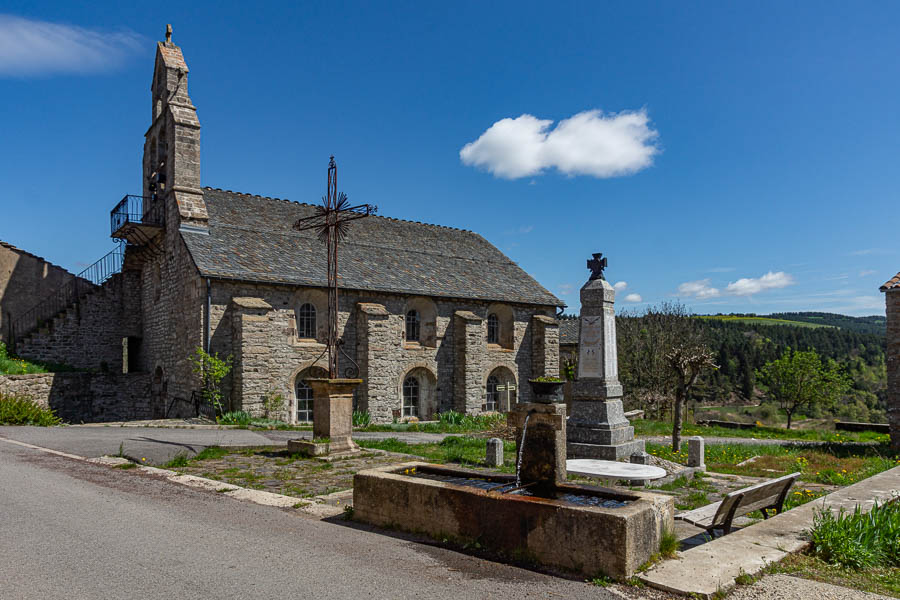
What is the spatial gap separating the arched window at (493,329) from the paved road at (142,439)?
1108cm

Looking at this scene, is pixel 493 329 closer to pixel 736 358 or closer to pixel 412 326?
pixel 412 326

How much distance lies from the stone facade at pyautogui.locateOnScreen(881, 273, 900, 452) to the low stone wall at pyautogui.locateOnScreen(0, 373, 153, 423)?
75.2ft

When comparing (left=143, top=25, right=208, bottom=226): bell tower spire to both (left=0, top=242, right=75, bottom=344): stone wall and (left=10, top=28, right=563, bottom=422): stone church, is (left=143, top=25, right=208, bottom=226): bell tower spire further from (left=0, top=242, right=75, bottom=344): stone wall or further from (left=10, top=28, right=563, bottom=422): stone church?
(left=0, top=242, right=75, bottom=344): stone wall

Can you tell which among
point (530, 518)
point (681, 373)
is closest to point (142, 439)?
point (530, 518)

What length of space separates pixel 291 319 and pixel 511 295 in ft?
34.4

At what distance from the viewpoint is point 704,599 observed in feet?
12.7

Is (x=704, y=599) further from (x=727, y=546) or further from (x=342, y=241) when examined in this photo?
(x=342, y=241)

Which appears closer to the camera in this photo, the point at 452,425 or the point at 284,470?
the point at 284,470

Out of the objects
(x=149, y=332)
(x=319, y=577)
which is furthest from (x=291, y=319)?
(x=319, y=577)

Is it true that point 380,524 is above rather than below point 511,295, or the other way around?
below

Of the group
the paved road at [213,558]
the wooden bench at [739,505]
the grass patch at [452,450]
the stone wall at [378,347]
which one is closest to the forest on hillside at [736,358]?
the grass patch at [452,450]

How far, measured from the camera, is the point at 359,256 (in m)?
23.6

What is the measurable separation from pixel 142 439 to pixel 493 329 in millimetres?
16493

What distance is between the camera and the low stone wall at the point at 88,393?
18.2 m
